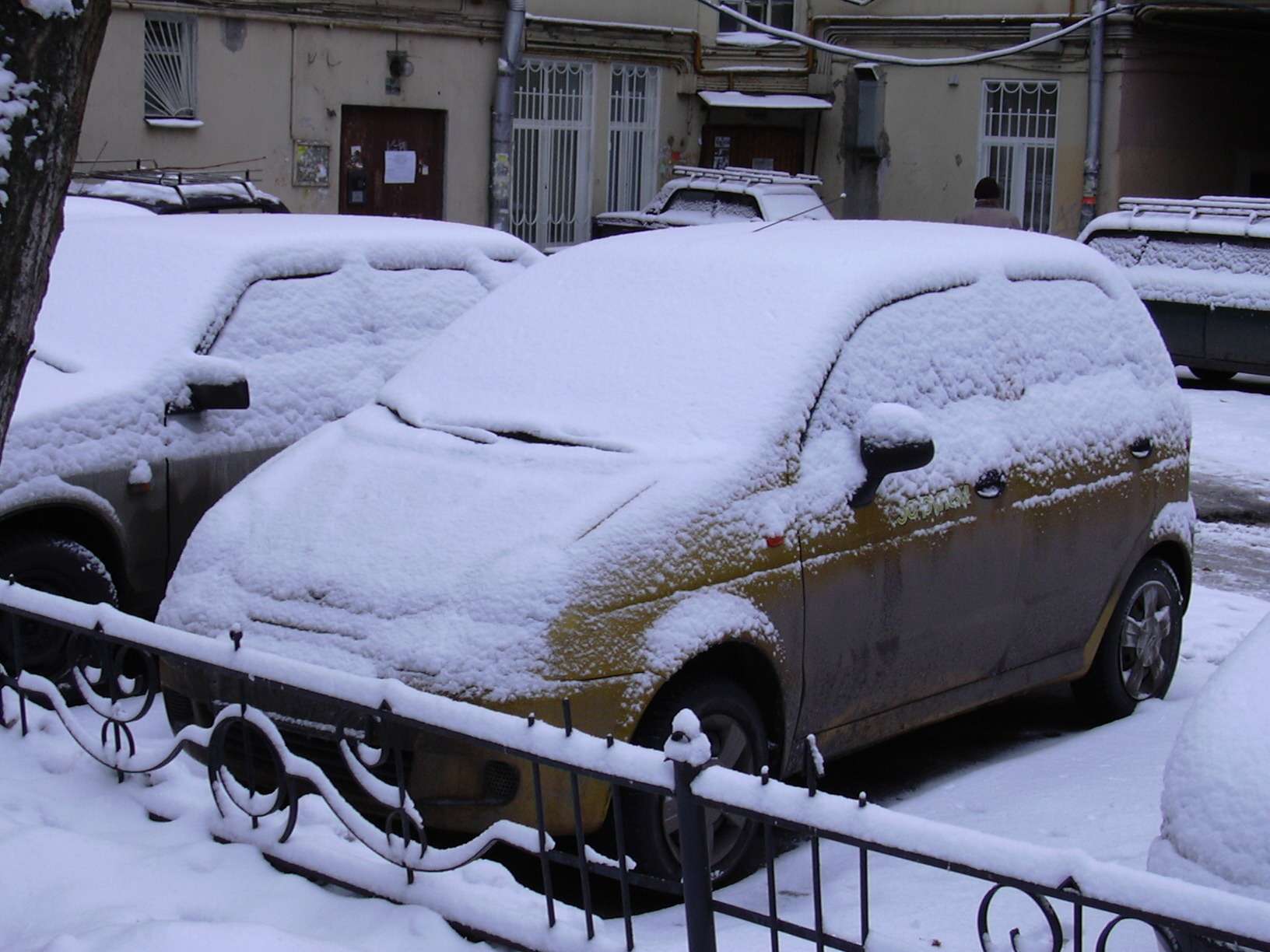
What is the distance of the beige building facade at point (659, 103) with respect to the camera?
1755 centimetres

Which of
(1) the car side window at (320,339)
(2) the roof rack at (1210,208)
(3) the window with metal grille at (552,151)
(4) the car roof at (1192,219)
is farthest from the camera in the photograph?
(3) the window with metal grille at (552,151)

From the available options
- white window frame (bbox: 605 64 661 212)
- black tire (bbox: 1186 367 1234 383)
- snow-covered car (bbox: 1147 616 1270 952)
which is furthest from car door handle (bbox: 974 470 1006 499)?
white window frame (bbox: 605 64 661 212)

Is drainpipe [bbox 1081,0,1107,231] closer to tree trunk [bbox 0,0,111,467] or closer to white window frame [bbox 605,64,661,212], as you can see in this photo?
white window frame [bbox 605,64,661,212]

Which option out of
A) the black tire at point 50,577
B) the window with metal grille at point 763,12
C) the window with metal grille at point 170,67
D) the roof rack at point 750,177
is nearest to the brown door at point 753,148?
the window with metal grille at point 763,12

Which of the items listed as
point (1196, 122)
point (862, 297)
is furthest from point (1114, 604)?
point (1196, 122)

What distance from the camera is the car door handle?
A: 5.21 m

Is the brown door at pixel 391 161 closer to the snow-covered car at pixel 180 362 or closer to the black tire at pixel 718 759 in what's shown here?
the snow-covered car at pixel 180 362

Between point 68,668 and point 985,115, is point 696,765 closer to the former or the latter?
point 68,668

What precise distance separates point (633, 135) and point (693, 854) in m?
20.2

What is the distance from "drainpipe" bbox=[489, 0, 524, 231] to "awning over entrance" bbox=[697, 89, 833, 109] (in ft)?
15.2

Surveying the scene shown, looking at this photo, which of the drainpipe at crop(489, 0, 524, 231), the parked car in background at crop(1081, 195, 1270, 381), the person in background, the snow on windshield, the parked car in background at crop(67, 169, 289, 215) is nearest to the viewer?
the snow on windshield

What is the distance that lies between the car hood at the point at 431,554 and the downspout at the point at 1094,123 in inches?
711

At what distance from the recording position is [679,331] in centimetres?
505

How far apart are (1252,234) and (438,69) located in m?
9.21
